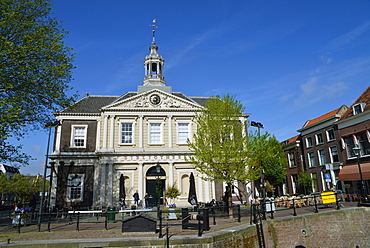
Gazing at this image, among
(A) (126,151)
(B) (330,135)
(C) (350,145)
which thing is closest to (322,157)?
(B) (330,135)

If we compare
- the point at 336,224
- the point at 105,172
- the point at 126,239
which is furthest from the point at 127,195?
the point at 336,224

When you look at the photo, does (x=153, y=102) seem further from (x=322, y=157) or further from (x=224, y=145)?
(x=322, y=157)

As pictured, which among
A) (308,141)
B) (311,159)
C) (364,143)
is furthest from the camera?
(308,141)

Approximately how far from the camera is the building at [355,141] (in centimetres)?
2525

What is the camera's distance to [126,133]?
2947cm

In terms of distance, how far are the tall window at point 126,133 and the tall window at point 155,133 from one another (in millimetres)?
2277

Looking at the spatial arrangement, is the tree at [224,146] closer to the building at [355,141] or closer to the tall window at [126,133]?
the tall window at [126,133]

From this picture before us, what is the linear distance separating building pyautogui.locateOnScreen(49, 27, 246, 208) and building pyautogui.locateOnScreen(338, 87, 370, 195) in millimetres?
13428

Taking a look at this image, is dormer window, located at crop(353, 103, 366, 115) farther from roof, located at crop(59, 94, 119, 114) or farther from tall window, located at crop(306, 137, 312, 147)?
roof, located at crop(59, 94, 119, 114)

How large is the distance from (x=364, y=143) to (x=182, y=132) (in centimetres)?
1886

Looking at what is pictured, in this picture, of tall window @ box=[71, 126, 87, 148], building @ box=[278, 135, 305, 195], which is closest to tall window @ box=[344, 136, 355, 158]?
building @ box=[278, 135, 305, 195]

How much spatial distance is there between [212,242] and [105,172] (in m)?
19.9

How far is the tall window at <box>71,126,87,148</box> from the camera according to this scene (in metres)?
30.0

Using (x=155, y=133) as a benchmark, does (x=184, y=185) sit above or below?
below
